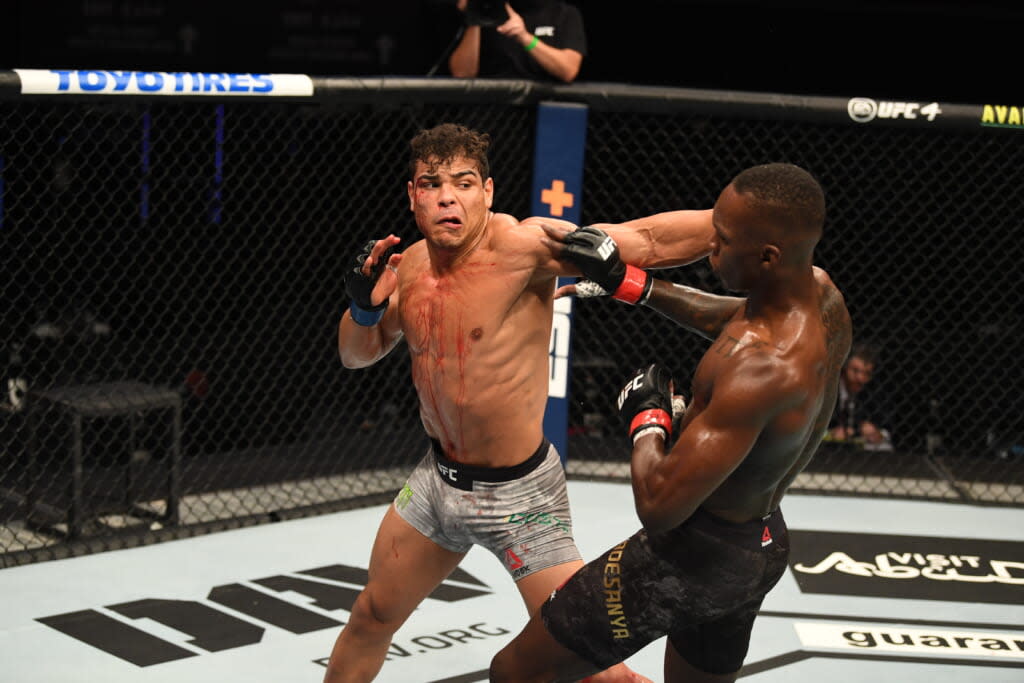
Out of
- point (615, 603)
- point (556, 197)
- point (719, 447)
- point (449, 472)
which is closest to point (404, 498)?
point (449, 472)

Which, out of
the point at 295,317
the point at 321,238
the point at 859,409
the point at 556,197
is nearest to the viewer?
the point at 556,197

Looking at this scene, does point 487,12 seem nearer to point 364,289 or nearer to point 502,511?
point 364,289

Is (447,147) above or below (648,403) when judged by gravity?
above

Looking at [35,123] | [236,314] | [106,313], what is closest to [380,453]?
[236,314]

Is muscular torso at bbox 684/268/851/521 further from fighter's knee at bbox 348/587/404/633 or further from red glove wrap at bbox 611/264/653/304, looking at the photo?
fighter's knee at bbox 348/587/404/633

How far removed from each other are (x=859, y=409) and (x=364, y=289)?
3.55 metres

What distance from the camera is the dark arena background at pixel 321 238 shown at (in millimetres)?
4762

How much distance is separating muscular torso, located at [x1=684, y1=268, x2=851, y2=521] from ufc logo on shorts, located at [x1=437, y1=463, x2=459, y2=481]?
0.65m

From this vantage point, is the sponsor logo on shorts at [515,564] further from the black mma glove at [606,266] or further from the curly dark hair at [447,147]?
the curly dark hair at [447,147]

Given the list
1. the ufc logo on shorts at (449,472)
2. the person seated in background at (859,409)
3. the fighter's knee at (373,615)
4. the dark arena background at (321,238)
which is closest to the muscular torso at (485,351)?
the ufc logo on shorts at (449,472)

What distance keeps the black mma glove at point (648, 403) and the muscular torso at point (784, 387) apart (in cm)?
5

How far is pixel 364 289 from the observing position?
111 inches

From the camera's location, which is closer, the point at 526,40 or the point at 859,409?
the point at 526,40

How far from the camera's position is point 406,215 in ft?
20.0
